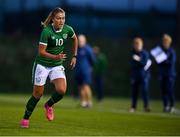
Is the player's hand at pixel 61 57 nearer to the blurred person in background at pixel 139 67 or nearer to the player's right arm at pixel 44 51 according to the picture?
the player's right arm at pixel 44 51

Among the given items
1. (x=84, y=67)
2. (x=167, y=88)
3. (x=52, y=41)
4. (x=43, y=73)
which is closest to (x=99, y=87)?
(x=84, y=67)

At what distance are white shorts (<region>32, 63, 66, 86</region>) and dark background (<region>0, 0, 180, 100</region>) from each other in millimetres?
22074

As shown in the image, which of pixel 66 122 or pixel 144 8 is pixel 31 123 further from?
pixel 144 8

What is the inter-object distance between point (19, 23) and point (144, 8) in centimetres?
628

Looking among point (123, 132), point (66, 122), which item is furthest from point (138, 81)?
point (123, 132)

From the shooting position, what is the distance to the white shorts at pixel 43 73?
49.7 ft

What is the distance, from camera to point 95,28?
39156 mm

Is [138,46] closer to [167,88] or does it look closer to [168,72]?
[168,72]

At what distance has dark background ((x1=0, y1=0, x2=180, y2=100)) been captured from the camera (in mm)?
37875

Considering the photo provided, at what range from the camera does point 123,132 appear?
1509 centimetres

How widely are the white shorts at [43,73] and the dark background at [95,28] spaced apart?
869 inches

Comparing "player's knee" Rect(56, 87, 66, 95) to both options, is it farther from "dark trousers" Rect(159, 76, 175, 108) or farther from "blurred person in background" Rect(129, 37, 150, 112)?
"dark trousers" Rect(159, 76, 175, 108)

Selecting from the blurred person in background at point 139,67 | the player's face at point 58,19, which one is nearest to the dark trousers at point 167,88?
the blurred person in background at point 139,67

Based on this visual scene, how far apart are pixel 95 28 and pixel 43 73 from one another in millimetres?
24116
